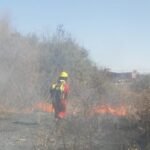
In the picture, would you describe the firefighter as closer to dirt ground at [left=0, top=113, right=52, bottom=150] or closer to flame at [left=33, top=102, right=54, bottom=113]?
dirt ground at [left=0, top=113, right=52, bottom=150]

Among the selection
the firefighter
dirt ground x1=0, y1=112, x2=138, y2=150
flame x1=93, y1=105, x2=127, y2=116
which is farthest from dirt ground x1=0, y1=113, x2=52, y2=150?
flame x1=93, y1=105, x2=127, y2=116

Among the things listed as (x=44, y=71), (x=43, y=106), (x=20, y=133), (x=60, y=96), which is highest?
(x=44, y=71)

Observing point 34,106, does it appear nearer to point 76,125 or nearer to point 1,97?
point 1,97

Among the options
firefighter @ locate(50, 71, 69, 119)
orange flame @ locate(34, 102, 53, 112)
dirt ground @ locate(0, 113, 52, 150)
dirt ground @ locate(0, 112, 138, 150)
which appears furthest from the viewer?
orange flame @ locate(34, 102, 53, 112)

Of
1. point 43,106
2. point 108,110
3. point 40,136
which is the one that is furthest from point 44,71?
point 40,136

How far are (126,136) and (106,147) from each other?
96cm

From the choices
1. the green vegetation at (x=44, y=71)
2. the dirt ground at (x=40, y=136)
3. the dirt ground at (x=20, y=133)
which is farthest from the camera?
the green vegetation at (x=44, y=71)

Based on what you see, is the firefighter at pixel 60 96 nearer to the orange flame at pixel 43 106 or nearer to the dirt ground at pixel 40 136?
the dirt ground at pixel 40 136

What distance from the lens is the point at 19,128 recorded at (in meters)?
12.6

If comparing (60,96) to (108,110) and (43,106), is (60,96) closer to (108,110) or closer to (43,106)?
(108,110)

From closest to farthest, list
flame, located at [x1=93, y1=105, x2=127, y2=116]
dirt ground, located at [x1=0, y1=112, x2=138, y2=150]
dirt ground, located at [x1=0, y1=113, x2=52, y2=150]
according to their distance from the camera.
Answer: dirt ground, located at [x1=0, y1=112, x2=138, y2=150] < dirt ground, located at [x1=0, y1=113, x2=52, y2=150] < flame, located at [x1=93, y1=105, x2=127, y2=116]

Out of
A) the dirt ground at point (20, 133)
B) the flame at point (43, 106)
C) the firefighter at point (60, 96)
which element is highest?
the firefighter at point (60, 96)

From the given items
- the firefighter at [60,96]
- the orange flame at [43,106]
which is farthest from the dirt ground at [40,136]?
the orange flame at [43,106]

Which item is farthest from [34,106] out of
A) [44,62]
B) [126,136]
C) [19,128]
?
[126,136]
